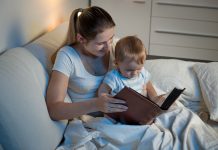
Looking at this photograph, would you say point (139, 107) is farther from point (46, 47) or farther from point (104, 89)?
point (46, 47)

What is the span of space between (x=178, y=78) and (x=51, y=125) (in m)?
0.87

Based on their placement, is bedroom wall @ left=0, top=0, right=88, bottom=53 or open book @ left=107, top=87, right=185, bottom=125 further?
bedroom wall @ left=0, top=0, right=88, bottom=53

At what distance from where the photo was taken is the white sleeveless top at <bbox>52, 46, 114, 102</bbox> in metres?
1.42

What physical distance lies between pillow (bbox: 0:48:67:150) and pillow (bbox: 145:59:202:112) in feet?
2.34

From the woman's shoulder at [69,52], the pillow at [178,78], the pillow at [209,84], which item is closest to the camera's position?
the woman's shoulder at [69,52]

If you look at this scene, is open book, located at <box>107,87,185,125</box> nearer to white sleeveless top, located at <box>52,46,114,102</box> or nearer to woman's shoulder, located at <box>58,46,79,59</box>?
white sleeveless top, located at <box>52,46,114,102</box>

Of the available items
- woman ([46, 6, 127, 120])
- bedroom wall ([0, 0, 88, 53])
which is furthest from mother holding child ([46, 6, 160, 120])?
bedroom wall ([0, 0, 88, 53])

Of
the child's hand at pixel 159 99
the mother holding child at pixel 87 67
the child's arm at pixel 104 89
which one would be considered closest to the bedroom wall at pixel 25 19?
the mother holding child at pixel 87 67

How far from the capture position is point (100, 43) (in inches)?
57.1

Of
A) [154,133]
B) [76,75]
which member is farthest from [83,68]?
[154,133]

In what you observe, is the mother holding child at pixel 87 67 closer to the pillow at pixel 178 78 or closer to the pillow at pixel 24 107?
the pillow at pixel 24 107

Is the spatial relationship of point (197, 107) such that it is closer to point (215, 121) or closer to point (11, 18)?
point (215, 121)

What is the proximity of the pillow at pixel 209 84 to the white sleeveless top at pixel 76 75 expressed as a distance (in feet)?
1.85

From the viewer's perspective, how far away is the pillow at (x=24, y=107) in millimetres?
1118
